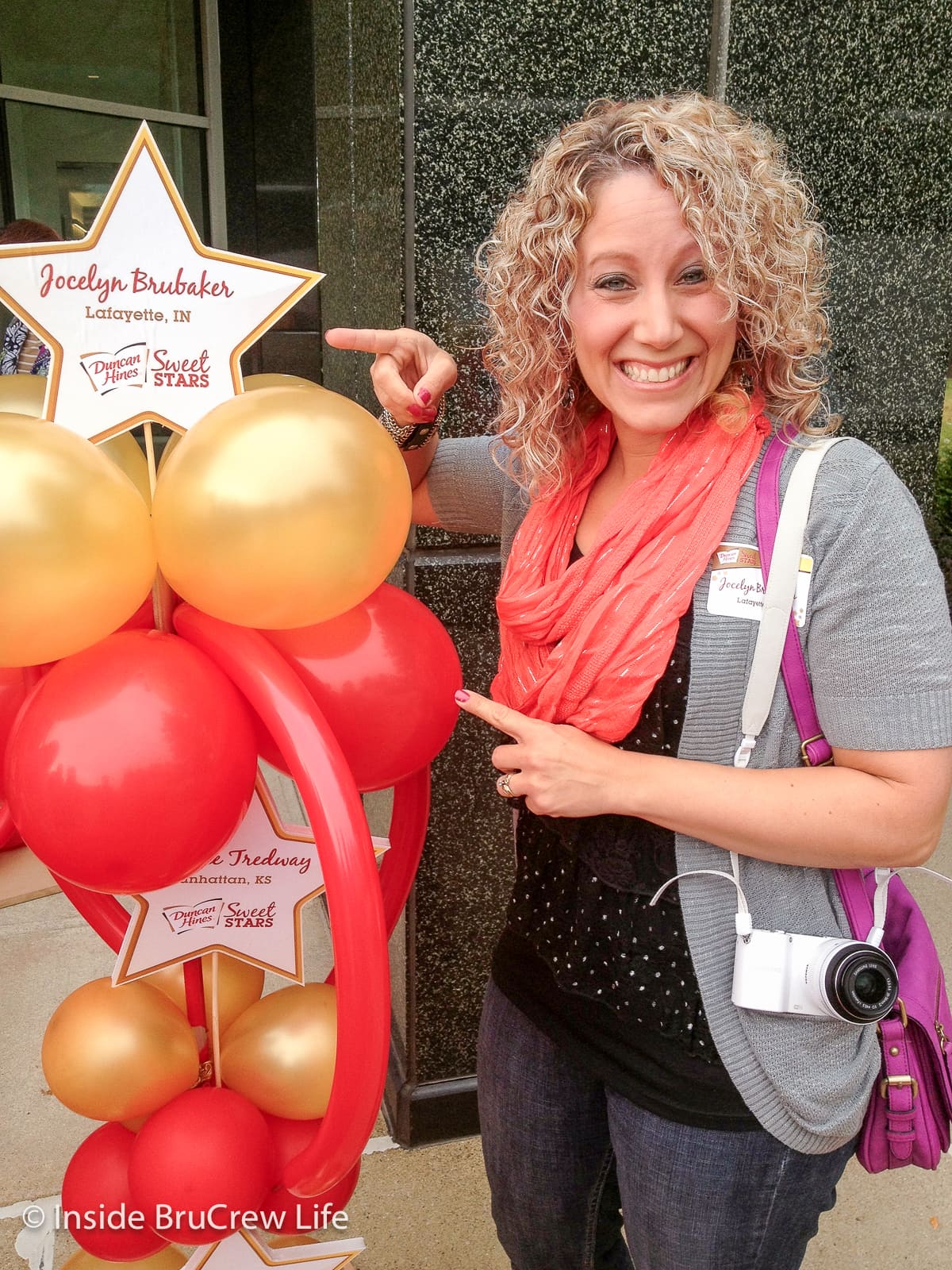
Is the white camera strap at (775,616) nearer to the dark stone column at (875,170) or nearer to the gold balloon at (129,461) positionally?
the gold balloon at (129,461)

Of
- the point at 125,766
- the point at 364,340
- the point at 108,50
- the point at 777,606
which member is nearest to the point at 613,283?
the point at 364,340

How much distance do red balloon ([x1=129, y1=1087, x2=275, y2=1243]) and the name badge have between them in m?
0.85

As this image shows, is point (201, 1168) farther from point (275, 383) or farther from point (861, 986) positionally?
point (275, 383)

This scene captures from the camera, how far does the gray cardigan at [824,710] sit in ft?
3.67

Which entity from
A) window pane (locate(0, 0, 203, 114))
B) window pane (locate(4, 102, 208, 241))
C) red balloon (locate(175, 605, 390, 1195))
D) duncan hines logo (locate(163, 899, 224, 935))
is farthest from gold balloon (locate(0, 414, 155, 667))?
window pane (locate(0, 0, 203, 114))

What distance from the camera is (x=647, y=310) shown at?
1255 mm

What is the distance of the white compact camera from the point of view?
45.6 inches

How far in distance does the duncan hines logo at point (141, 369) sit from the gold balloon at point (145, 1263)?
3.80 ft

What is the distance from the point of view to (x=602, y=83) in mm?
2049

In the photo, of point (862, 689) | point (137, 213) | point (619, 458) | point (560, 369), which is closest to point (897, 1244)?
point (862, 689)

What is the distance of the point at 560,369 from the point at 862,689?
63 centimetres

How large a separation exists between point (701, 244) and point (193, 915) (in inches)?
40.6

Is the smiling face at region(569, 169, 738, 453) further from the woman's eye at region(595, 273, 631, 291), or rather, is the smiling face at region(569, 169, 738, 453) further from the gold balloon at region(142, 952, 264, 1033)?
the gold balloon at region(142, 952, 264, 1033)

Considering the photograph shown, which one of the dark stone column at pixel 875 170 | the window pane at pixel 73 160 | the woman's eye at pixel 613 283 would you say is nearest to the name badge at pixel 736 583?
the woman's eye at pixel 613 283
